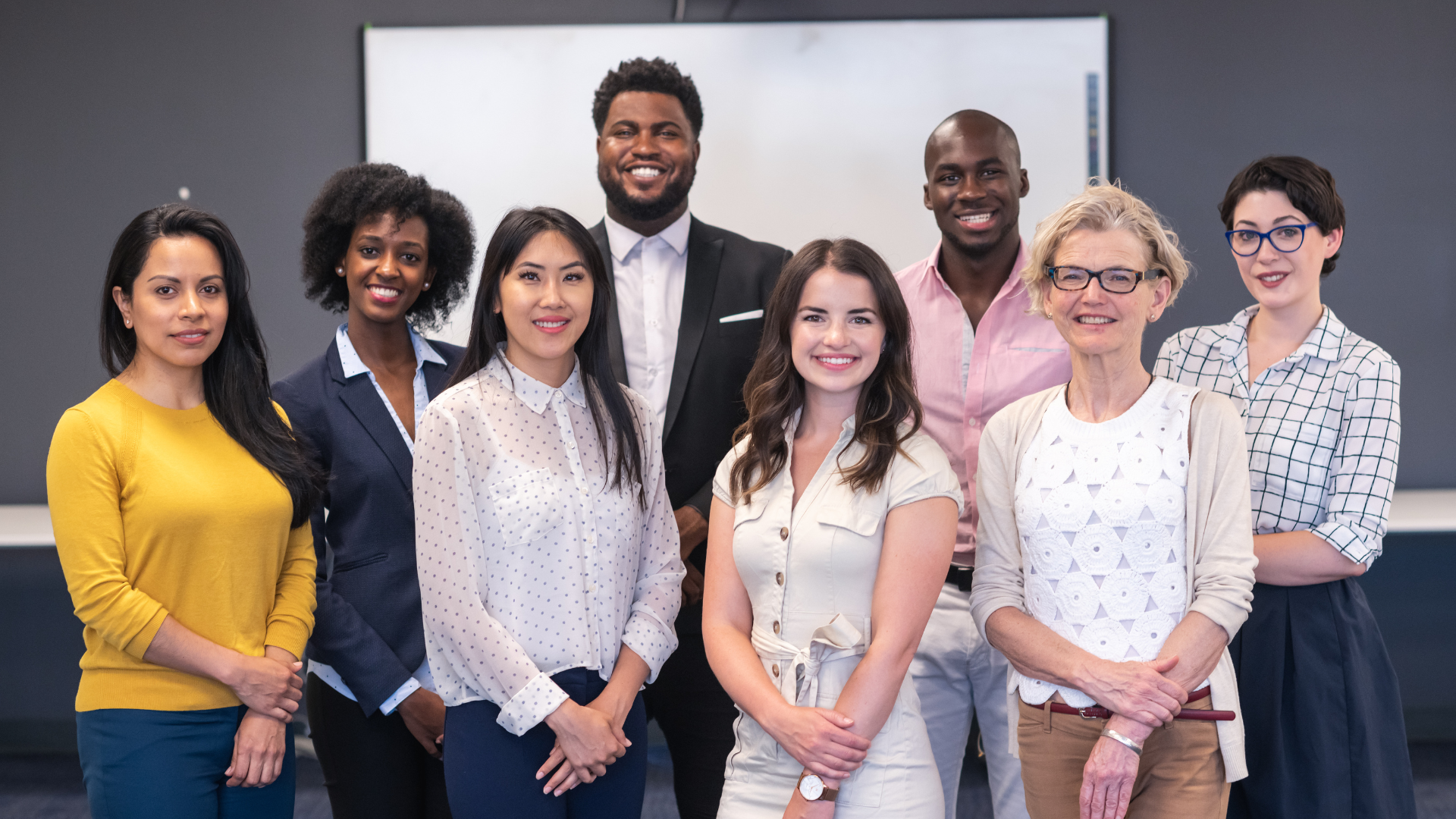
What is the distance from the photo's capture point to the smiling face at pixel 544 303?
6.07ft


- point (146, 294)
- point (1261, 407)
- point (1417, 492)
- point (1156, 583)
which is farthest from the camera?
point (1417, 492)

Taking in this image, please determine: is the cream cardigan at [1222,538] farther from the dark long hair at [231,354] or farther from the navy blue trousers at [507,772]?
the dark long hair at [231,354]

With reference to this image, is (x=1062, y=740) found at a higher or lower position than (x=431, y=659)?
lower

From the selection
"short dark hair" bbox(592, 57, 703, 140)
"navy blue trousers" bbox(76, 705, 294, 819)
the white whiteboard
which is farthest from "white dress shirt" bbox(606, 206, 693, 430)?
the white whiteboard

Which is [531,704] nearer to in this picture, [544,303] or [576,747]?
[576,747]

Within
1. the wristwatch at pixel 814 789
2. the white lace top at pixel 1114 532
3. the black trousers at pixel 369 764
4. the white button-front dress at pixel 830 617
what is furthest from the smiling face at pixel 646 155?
the wristwatch at pixel 814 789

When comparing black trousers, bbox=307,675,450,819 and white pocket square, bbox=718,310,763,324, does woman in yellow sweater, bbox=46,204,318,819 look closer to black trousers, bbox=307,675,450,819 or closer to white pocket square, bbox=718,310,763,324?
black trousers, bbox=307,675,450,819

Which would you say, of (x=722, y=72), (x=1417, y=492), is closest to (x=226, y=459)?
(x=722, y=72)

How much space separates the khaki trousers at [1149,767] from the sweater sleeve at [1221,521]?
19 cm

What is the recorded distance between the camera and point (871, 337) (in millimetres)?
1817

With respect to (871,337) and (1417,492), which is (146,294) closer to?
(871,337)

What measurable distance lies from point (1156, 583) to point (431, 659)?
4.23 feet

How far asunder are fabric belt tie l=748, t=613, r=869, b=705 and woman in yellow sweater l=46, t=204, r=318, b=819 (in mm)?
956

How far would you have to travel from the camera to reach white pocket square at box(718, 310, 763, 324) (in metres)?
2.52
